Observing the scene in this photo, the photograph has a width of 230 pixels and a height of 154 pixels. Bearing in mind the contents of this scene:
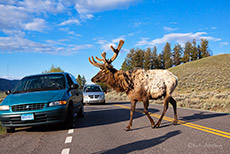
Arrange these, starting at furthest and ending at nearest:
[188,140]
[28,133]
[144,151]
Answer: [28,133] → [188,140] → [144,151]

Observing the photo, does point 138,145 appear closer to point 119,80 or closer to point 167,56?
point 119,80

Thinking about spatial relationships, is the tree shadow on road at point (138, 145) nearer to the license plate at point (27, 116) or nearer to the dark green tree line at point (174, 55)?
the license plate at point (27, 116)

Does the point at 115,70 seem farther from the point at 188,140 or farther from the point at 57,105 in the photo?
the point at 188,140

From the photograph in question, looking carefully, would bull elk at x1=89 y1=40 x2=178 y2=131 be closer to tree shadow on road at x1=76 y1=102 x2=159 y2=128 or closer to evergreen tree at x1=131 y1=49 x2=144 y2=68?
tree shadow on road at x1=76 y1=102 x2=159 y2=128

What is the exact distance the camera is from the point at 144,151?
4621 mm

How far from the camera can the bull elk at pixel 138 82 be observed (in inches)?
289

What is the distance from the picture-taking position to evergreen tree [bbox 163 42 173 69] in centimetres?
10984

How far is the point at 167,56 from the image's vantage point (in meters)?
111

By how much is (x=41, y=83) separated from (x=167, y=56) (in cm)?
10711

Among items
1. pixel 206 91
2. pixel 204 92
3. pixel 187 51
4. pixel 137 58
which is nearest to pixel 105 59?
pixel 204 92

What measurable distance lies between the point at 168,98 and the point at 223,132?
199 centimetres

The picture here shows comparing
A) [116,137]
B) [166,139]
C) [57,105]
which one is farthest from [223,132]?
[57,105]

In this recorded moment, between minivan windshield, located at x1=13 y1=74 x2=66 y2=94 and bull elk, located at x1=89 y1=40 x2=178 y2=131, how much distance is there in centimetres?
160

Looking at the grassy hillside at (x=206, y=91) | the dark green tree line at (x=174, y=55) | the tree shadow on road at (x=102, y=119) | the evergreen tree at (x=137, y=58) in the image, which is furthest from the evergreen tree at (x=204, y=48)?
the tree shadow on road at (x=102, y=119)
